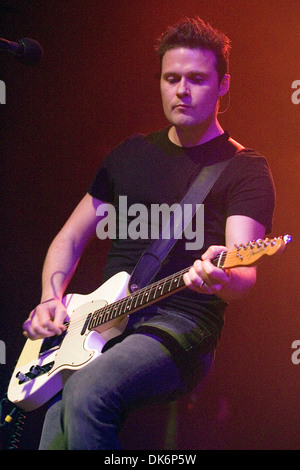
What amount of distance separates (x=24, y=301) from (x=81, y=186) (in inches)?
30.5

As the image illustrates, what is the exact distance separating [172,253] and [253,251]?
55cm

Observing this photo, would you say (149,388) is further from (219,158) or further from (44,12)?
(44,12)

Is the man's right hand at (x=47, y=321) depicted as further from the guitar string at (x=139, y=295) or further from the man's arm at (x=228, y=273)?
the man's arm at (x=228, y=273)

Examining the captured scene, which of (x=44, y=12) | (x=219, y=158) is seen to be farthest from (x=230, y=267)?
(x=44, y=12)

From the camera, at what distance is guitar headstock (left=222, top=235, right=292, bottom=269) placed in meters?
1.46

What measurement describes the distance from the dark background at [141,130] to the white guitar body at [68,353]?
0.89 m

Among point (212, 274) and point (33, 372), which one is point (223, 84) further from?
point (33, 372)

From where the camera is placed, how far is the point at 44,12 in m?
2.91

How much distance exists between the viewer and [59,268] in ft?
7.35

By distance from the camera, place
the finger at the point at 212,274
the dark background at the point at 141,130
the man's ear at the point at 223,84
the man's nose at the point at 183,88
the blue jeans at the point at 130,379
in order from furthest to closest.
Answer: the dark background at the point at 141,130 < the man's ear at the point at 223,84 < the man's nose at the point at 183,88 < the finger at the point at 212,274 < the blue jeans at the point at 130,379

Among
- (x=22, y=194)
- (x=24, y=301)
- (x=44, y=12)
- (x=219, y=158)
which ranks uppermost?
(x=44, y=12)

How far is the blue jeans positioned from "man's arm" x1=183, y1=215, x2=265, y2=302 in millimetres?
226

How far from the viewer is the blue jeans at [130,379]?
1.43 metres
